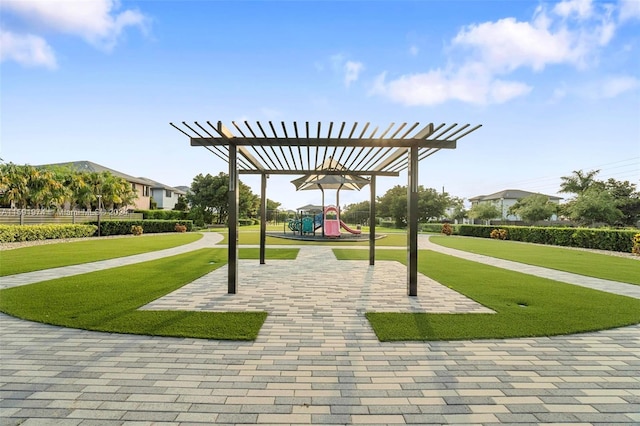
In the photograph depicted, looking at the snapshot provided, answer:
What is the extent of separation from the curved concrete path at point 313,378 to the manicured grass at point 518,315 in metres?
0.23

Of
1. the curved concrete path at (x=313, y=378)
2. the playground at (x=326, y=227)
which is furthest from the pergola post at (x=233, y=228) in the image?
the playground at (x=326, y=227)

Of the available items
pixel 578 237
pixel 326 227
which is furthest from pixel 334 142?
pixel 578 237

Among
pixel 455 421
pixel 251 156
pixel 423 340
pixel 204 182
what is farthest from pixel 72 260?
pixel 204 182

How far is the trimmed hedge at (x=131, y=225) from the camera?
2272 cm

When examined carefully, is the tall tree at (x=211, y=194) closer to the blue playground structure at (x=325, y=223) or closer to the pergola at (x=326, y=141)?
the blue playground structure at (x=325, y=223)

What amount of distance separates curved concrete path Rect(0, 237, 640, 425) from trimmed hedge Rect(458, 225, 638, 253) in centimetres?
1473

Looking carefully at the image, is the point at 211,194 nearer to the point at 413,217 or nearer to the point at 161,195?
the point at 161,195

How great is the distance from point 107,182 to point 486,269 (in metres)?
33.2

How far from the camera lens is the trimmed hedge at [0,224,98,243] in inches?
630

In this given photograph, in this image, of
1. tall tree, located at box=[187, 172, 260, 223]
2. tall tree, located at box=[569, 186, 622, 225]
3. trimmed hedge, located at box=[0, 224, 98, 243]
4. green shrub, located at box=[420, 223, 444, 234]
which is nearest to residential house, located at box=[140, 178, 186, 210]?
tall tree, located at box=[187, 172, 260, 223]

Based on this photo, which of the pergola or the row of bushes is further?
the row of bushes

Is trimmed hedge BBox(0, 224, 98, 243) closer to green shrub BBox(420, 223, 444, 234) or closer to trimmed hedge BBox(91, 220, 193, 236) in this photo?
trimmed hedge BBox(91, 220, 193, 236)

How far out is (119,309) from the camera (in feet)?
16.2

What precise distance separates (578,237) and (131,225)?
28.9 metres
